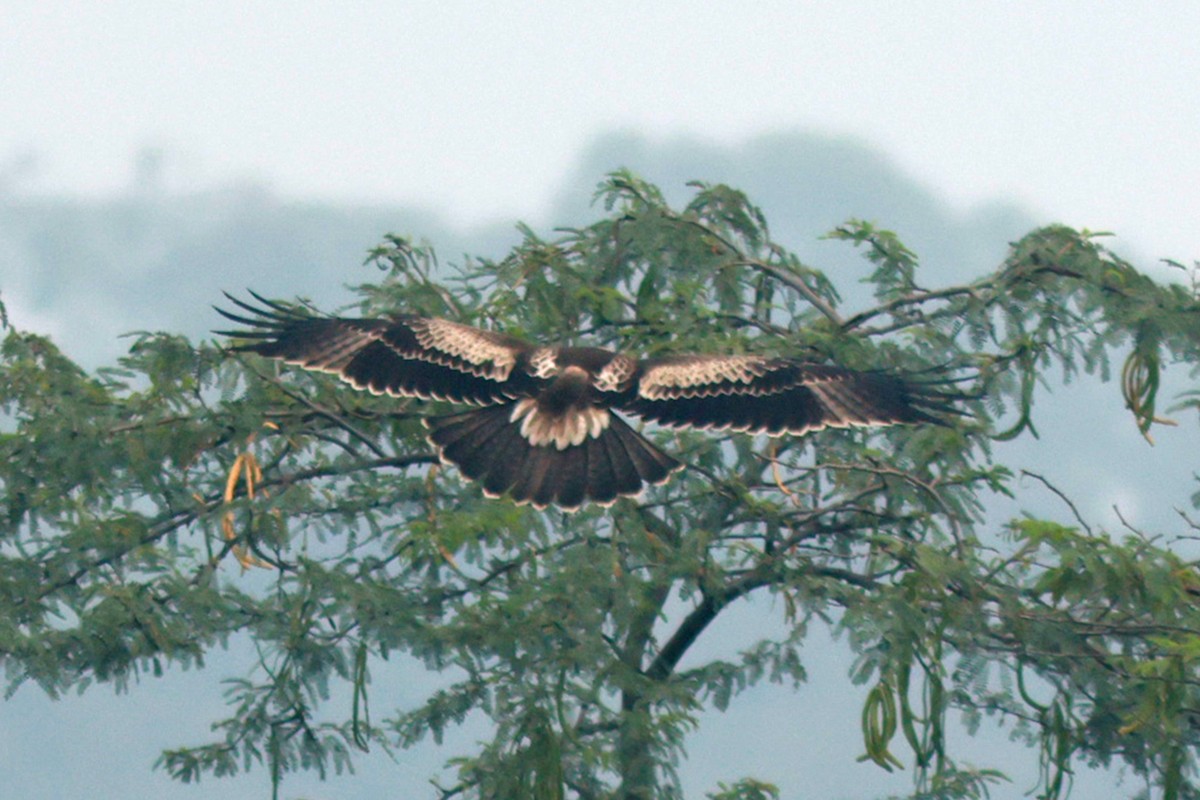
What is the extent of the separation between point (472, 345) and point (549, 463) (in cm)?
100

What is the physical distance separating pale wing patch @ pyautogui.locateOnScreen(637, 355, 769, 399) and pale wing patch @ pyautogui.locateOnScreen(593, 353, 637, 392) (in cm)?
9

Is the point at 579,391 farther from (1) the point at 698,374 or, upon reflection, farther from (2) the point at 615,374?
(1) the point at 698,374

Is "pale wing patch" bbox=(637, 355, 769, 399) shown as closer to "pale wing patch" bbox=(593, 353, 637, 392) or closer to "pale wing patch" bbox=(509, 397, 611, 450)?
"pale wing patch" bbox=(593, 353, 637, 392)

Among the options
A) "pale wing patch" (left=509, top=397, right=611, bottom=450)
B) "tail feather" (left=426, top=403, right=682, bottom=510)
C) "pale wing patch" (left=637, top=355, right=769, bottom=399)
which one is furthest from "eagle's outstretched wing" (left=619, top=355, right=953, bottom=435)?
"tail feather" (left=426, top=403, right=682, bottom=510)

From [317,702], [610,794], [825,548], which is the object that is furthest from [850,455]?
[317,702]

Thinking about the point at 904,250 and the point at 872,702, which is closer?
the point at 872,702

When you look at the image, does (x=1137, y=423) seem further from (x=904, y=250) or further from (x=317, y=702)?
(x=317, y=702)

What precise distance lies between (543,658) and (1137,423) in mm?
3477

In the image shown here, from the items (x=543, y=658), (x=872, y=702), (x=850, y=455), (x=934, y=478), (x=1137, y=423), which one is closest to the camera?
(x=872, y=702)

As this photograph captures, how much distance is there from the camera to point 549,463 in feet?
29.6

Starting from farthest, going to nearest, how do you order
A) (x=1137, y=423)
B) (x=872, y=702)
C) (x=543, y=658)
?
1. (x=1137, y=423)
2. (x=543, y=658)
3. (x=872, y=702)

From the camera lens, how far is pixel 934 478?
30.7 ft

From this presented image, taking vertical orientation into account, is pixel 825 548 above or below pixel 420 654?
above

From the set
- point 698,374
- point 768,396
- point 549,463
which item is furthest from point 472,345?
point 768,396
